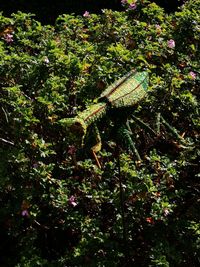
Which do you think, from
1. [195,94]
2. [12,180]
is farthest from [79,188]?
[195,94]

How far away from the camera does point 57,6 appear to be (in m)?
6.38

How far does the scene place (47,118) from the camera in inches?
105

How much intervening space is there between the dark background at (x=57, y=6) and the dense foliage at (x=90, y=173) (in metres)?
3.23

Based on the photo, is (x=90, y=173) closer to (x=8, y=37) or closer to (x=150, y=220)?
(x=150, y=220)

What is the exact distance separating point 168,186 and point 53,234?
0.69 metres

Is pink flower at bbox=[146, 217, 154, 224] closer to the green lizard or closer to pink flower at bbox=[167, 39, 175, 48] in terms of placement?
the green lizard

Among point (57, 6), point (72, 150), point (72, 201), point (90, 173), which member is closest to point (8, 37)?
point (72, 150)

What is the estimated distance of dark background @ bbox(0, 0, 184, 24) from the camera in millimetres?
6227

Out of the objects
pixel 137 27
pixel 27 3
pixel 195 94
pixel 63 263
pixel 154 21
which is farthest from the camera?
pixel 27 3

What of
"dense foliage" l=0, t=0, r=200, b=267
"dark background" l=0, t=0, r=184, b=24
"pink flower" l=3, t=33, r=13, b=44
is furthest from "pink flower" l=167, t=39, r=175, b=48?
"dark background" l=0, t=0, r=184, b=24

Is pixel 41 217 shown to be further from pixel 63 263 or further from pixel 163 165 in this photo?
pixel 163 165

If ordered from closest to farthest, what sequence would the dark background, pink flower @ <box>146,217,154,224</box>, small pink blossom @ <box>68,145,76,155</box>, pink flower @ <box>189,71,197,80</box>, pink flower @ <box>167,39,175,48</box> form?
1. pink flower @ <box>146,217,154,224</box>
2. small pink blossom @ <box>68,145,76,155</box>
3. pink flower @ <box>189,71,197,80</box>
4. pink flower @ <box>167,39,175,48</box>
5. the dark background

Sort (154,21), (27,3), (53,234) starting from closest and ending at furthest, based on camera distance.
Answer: (53,234) → (154,21) → (27,3)

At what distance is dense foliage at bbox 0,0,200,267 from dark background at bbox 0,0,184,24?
10.6 feet
